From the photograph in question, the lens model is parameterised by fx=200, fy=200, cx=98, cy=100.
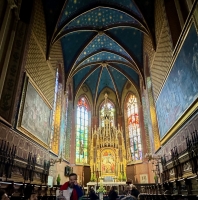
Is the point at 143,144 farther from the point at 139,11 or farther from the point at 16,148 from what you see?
the point at 16,148

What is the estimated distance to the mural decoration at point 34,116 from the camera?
29.7ft

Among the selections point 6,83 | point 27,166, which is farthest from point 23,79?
point 27,166

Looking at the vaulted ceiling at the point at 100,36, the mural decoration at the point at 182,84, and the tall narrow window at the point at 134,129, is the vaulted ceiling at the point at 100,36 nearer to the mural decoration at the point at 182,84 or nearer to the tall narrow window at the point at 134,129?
the tall narrow window at the point at 134,129

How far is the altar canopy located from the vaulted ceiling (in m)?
5.13

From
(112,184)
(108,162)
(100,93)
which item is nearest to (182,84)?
(112,184)

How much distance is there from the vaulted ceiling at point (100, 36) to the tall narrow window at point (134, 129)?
2.13 m

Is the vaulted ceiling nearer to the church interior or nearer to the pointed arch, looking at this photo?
the church interior

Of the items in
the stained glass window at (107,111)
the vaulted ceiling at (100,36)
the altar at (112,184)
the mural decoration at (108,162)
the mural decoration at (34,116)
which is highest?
the vaulted ceiling at (100,36)

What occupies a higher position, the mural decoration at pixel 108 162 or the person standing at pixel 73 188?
the mural decoration at pixel 108 162

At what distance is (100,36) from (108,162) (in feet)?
37.9

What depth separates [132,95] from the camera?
22547mm

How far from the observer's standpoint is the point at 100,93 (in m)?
24.5

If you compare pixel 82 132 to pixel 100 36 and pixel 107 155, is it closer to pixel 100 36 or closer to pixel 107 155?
pixel 107 155

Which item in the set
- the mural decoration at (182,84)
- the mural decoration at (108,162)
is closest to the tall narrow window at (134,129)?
the mural decoration at (108,162)
